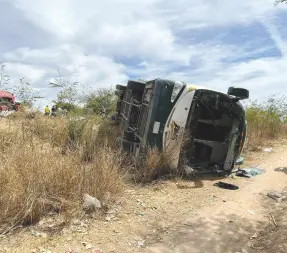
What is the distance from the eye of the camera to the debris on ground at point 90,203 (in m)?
4.46

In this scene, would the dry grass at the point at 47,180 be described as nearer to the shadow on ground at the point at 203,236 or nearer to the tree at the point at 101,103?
the shadow on ground at the point at 203,236

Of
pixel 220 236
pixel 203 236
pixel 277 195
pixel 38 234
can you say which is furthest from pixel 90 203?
pixel 277 195

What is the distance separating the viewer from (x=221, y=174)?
779cm

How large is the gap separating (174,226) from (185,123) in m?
2.68

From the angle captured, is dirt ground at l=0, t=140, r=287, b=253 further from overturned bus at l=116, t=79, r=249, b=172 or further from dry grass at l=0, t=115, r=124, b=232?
overturned bus at l=116, t=79, r=249, b=172

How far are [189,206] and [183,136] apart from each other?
176cm

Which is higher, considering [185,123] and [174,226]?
[185,123]

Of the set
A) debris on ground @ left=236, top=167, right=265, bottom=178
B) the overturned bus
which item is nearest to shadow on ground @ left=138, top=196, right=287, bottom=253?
the overturned bus

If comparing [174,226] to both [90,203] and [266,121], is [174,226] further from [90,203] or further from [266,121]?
[266,121]

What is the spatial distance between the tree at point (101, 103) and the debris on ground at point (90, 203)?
5.30m

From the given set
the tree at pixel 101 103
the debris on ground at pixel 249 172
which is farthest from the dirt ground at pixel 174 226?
the tree at pixel 101 103

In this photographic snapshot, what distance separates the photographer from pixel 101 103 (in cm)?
1132

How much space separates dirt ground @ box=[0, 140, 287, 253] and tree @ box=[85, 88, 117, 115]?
4302 mm

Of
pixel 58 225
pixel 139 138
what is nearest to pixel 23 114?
pixel 139 138
